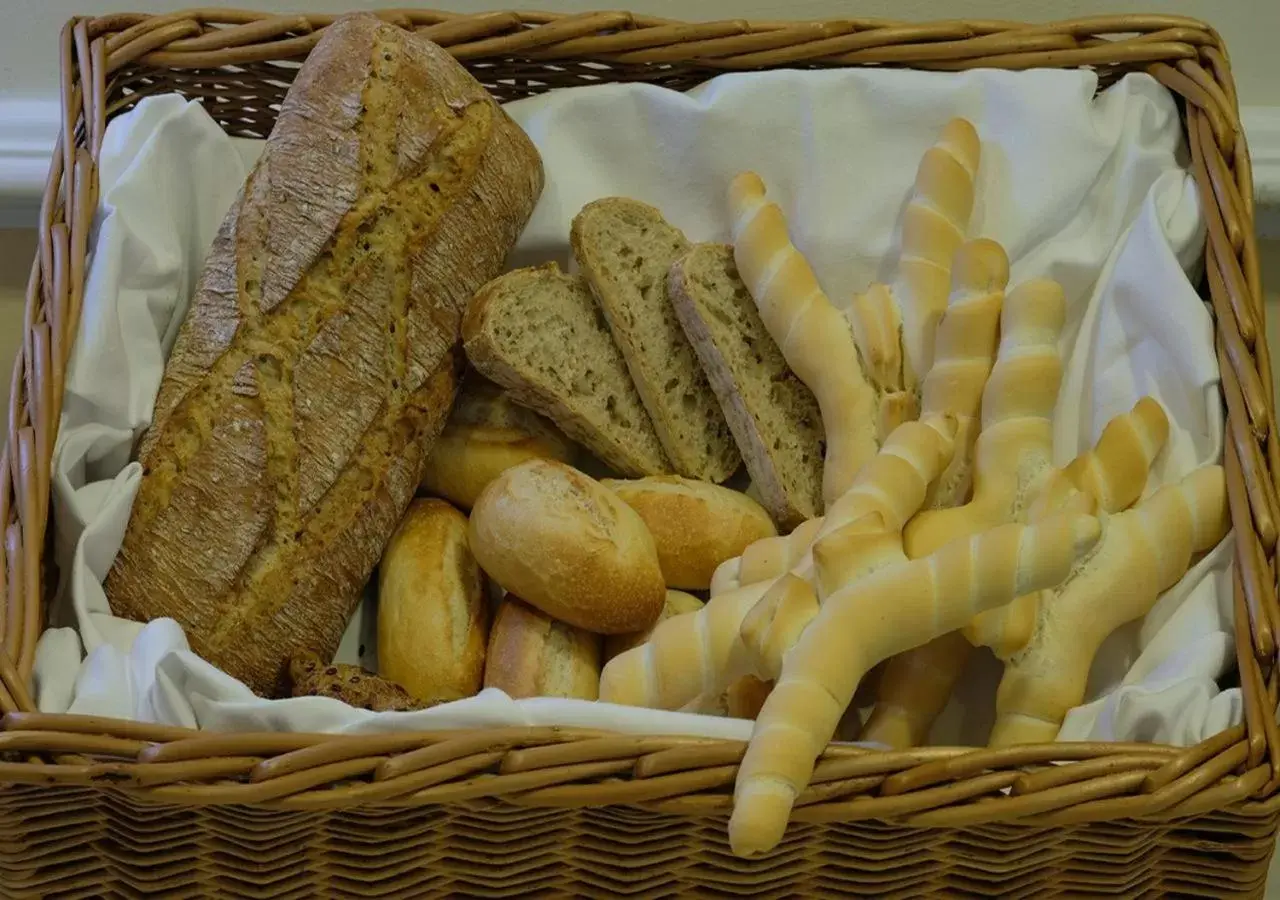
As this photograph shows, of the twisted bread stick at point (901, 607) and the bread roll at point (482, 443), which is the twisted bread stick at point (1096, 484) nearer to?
the twisted bread stick at point (901, 607)

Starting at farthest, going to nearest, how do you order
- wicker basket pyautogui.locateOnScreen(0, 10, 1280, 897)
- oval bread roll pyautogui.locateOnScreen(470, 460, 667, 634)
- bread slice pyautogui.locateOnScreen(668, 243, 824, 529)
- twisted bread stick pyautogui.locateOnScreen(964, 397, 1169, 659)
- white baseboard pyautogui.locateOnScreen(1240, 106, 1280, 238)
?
white baseboard pyautogui.locateOnScreen(1240, 106, 1280, 238) < bread slice pyautogui.locateOnScreen(668, 243, 824, 529) < oval bread roll pyautogui.locateOnScreen(470, 460, 667, 634) < twisted bread stick pyautogui.locateOnScreen(964, 397, 1169, 659) < wicker basket pyautogui.locateOnScreen(0, 10, 1280, 897)

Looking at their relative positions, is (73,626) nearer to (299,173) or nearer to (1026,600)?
(299,173)

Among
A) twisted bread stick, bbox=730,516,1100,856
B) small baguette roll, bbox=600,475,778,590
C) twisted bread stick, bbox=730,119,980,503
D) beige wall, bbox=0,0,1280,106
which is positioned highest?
beige wall, bbox=0,0,1280,106

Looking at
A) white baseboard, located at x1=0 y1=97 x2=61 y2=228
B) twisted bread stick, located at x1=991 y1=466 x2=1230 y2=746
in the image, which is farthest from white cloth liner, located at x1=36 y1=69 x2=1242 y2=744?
white baseboard, located at x1=0 y1=97 x2=61 y2=228

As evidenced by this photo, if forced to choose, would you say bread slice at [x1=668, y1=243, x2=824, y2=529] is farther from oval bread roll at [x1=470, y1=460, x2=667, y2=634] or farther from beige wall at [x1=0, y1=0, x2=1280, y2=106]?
beige wall at [x1=0, y1=0, x2=1280, y2=106]

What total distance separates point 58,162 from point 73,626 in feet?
1.34

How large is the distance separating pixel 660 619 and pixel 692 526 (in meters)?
0.08

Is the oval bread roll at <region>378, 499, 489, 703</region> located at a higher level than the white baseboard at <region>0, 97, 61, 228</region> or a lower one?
lower

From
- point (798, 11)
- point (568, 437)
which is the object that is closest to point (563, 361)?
point (568, 437)

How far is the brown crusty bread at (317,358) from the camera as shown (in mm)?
968

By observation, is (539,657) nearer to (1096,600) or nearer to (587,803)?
(587,803)

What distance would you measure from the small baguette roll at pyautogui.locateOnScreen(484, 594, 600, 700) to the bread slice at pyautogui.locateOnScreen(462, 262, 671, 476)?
0.57 ft

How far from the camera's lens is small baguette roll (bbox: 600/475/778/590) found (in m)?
1.02

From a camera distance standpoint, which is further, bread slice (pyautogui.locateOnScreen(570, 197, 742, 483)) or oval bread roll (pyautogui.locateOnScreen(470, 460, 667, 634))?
bread slice (pyautogui.locateOnScreen(570, 197, 742, 483))
